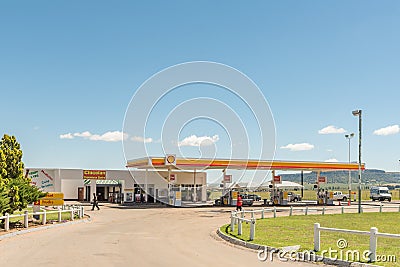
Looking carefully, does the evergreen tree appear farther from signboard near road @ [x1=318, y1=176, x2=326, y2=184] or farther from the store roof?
signboard near road @ [x1=318, y1=176, x2=326, y2=184]

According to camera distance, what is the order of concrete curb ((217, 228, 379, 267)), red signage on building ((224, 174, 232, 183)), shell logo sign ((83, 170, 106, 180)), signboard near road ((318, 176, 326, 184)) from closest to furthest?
concrete curb ((217, 228, 379, 267)) → red signage on building ((224, 174, 232, 183)) → signboard near road ((318, 176, 326, 184)) → shell logo sign ((83, 170, 106, 180))

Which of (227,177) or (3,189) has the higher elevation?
(3,189)

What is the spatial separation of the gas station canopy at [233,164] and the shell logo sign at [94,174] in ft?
20.2

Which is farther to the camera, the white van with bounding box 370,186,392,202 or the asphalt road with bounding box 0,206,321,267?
the white van with bounding box 370,186,392,202

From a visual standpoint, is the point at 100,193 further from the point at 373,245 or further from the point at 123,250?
the point at 373,245

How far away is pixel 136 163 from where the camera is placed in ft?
182

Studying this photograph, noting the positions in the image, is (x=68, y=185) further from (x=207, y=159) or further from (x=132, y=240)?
(x=132, y=240)

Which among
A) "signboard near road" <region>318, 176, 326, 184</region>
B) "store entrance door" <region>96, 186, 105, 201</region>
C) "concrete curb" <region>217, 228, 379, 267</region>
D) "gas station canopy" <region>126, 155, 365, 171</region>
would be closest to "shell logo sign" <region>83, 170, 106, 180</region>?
"store entrance door" <region>96, 186, 105, 201</region>

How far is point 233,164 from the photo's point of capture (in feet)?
181

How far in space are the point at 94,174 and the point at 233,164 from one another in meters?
18.4

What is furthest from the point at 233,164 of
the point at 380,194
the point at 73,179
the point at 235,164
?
the point at 380,194

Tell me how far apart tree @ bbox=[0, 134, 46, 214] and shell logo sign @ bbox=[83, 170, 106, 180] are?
34696mm

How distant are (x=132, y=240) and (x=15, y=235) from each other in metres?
5.59

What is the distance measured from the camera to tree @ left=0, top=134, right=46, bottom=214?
2535cm
